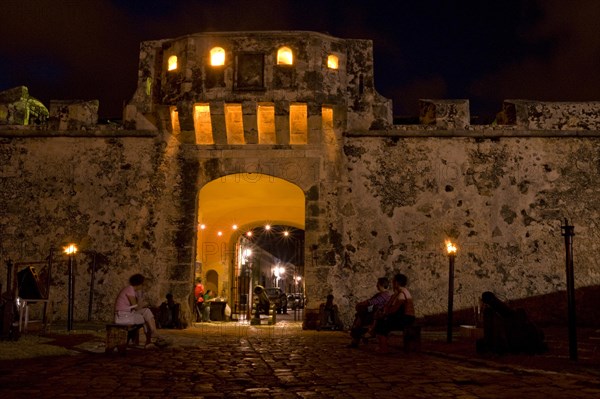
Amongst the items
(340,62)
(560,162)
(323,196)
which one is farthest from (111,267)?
(560,162)

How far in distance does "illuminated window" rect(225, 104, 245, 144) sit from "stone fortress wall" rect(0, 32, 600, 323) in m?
0.05

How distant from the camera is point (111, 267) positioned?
12273mm

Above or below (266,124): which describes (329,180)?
below

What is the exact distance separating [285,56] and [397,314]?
6.93 metres

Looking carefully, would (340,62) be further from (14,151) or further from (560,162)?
(14,151)

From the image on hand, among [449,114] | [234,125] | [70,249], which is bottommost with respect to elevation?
[70,249]

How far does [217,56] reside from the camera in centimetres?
1248

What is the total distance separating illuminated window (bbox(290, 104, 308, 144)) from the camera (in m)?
12.4

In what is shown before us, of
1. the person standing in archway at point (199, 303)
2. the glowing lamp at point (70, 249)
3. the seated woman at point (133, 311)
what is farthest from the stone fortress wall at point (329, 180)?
the seated woman at point (133, 311)

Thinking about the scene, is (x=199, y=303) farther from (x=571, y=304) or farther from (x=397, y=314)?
(x=571, y=304)

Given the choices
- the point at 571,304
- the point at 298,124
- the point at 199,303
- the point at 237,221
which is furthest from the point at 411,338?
the point at 237,221

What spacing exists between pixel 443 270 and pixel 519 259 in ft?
5.65

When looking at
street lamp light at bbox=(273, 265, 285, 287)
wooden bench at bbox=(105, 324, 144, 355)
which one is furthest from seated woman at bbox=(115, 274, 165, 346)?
street lamp light at bbox=(273, 265, 285, 287)

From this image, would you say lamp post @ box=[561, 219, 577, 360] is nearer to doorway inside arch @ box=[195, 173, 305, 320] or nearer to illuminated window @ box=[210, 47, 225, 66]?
doorway inside arch @ box=[195, 173, 305, 320]
